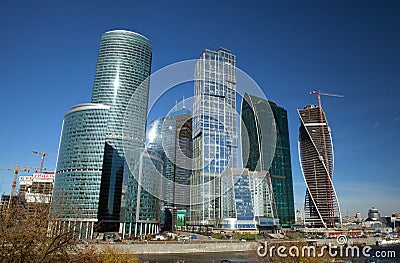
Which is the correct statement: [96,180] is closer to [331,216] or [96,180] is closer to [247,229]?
[247,229]

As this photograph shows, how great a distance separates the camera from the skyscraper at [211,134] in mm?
95000

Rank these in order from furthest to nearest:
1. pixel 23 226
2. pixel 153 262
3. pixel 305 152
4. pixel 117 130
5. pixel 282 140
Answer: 1. pixel 282 140
2. pixel 305 152
3. pixel 117 130
4. pixel 153 262
5. pixel 23 226

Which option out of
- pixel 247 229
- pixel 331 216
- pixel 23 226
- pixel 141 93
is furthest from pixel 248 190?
pixel 23 226

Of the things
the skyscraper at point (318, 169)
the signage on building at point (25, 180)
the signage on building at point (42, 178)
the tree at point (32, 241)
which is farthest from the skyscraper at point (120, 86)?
the tree at point (32, 241)

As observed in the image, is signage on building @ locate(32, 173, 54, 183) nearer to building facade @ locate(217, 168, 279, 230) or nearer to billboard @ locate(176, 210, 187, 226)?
billboard @ locate(176, 210, 187, 226)

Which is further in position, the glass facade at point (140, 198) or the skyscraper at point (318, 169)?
the skyscraper at point (318, 169)

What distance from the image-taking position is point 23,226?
1070 cm

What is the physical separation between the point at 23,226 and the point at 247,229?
Answer: 259 ft

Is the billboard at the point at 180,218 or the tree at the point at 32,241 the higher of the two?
the tree at the point at 32,241

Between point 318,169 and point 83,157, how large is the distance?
86957 millimetres

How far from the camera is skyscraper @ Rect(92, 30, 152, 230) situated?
9175 centimetres

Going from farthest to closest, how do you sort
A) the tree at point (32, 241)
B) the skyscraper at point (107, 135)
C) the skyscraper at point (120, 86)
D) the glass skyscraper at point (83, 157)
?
the skyscraper at point (120, 86), the skyscraper at point (107, 135), the glass skyscraper at point (83, 157), the tree at point (32, 241)

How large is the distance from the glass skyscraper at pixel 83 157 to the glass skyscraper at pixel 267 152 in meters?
58.7

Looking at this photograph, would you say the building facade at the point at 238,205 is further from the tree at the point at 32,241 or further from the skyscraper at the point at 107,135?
the tree at the point at 32,241
